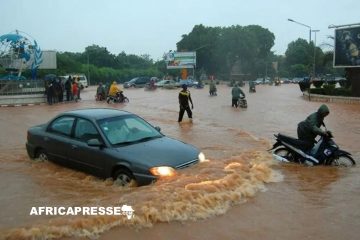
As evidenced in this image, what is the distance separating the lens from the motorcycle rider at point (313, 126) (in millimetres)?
9117

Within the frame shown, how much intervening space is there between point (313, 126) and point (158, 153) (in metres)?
3.50

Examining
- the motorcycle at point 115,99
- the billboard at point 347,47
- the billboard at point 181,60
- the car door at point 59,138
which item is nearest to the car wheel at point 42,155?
the car door at point 59,138

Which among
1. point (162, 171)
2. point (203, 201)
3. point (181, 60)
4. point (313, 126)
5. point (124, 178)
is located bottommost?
point (203, 201)

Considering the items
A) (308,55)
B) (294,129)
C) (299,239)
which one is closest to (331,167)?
(299,239)

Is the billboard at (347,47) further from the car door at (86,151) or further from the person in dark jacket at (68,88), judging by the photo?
the car door at (86,151)

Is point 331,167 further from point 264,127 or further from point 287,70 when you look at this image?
point 287,70

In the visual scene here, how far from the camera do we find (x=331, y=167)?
9125 mm

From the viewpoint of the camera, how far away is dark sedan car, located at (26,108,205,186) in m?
7.23

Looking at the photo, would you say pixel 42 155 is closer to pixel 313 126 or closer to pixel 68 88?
pixel 313 126

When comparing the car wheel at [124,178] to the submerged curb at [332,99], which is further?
the submerged curb at [332,99]

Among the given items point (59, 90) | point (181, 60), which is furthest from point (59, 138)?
point (181, 60)

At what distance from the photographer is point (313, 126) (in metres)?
9.20

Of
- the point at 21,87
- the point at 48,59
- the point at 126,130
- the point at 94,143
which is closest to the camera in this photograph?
the point at 94,143

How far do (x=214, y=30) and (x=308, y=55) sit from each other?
32.0 m
